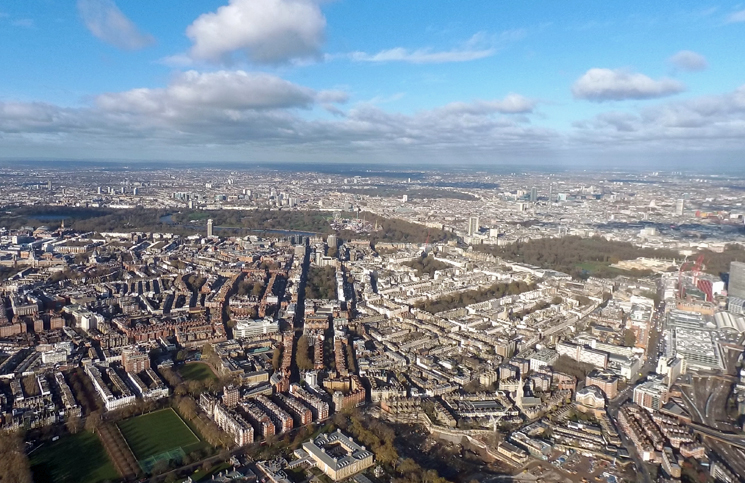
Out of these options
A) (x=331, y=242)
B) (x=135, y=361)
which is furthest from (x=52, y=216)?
(x=135, y=361)

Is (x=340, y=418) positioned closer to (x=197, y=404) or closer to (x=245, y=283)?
(x=197, y=404)

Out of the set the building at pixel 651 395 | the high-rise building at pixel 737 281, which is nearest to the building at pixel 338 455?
the building at pixel 651 395

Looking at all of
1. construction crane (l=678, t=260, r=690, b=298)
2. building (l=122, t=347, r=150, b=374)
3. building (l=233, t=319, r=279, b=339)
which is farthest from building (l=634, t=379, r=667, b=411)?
building (l=122, t=347, r=150, b=374)

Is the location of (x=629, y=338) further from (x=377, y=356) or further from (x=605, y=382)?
(x=377, y=356)

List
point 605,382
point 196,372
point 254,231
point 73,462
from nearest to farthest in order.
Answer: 1. point 73,462
2. point 605,382
3. point 196,372
4. point 254,231

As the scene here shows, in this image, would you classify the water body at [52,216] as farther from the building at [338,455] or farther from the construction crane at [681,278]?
the construction crane at [681,278]

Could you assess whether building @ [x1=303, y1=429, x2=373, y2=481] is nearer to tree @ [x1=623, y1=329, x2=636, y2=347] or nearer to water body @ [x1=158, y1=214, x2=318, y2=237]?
tree @ [x1=623, y1=329, x2=636, y2=347]
